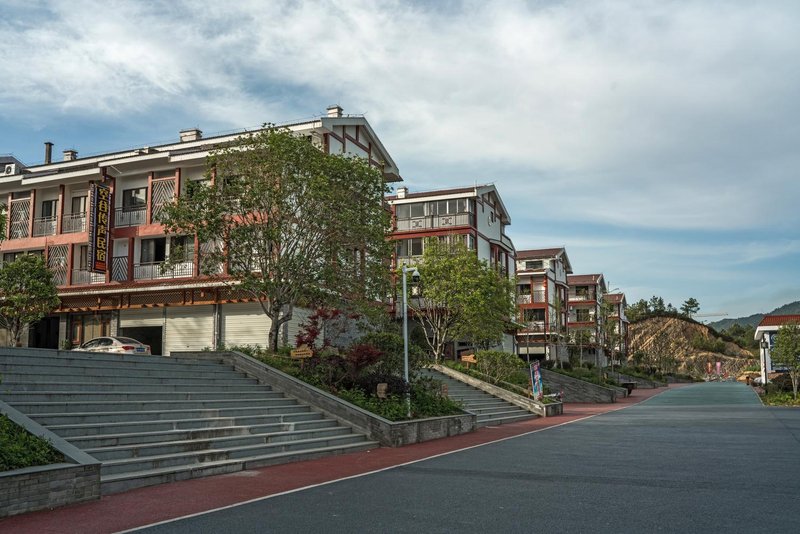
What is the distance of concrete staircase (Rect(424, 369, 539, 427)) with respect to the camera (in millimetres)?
24094

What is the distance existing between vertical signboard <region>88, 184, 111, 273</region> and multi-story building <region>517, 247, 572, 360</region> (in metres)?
38.4

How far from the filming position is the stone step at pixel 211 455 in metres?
10.7

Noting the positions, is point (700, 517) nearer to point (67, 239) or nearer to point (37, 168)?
point (67, 239)

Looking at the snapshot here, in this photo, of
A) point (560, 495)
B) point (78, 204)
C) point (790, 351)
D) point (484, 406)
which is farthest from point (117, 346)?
point (790, 351)

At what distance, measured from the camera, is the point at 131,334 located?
112ft

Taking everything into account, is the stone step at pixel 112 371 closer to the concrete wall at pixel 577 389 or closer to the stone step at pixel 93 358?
the stone step at pixel 93 358

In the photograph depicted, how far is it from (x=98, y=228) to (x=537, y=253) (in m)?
45.3

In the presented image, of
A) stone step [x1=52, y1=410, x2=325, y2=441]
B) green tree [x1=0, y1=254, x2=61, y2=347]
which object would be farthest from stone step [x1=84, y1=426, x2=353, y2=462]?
green tree [x1=0, y1=254, x2=61, y2=347]

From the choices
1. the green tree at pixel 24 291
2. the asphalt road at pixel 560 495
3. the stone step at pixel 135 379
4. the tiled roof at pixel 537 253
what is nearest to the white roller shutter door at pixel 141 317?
the green tree at pixel 24 291

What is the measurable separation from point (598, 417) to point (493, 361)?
6.01 meters

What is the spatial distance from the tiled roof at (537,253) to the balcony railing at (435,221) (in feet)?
71.9

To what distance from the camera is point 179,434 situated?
12727 mm

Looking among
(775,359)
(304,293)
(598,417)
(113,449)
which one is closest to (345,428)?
(113,449)

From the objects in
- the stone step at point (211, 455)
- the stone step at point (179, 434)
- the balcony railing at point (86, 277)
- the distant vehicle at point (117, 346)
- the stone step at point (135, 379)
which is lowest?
the stone step at point (211, 455)
